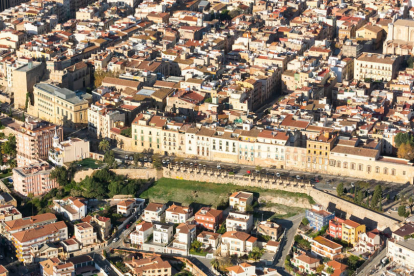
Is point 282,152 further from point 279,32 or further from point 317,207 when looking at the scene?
point 279,32

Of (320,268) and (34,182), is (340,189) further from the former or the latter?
(34,182)

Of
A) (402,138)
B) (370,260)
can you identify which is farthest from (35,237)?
(402,138)

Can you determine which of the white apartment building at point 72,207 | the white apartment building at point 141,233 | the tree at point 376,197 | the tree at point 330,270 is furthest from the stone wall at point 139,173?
the tree at point 330,270

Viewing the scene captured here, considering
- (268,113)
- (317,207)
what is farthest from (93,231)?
(268,113)

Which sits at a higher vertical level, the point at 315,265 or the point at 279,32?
the point at 279,32

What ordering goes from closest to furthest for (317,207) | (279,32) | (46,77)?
(317,207) < (46,77) < (279,32)

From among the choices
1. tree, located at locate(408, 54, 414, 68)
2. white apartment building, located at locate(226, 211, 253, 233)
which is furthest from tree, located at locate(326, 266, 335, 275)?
tree, located at locate(408, 54, 414, 68)

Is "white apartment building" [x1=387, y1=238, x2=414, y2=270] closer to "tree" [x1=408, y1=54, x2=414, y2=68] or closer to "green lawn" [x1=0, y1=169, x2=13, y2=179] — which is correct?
"green lawn" [x1=0, y1=169, x2=13, y2=179]

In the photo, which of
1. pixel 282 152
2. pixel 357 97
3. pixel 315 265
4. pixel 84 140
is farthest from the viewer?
pixel 357 97
